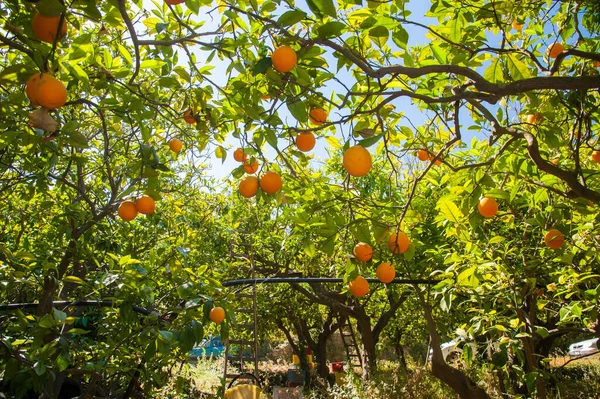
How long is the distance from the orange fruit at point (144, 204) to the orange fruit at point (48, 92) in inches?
29.3

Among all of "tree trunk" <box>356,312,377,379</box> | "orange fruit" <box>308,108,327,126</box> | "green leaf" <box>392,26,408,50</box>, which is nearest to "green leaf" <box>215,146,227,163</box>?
"orange fruit" <box>308,108,327,126</box>

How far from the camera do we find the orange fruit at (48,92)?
1.07 meters

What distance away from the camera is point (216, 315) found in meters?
1.83

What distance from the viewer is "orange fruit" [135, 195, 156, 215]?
1784 millimetres

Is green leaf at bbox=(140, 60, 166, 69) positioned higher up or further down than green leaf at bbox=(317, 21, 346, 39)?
higher up

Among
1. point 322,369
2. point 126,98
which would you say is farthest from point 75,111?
point 322,369

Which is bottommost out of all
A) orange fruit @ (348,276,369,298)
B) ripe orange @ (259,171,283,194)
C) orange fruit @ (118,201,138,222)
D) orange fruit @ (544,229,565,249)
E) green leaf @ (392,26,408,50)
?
orange fruit @ (348,276,369,298)

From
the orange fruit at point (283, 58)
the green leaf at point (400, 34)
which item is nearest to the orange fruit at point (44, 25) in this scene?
the orange fruit at point (283, 58)

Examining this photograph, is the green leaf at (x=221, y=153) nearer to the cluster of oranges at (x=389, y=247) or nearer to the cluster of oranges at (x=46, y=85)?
the cluster of oranges at (x=389, y=247)

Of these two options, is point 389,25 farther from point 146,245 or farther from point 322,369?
point 322,369

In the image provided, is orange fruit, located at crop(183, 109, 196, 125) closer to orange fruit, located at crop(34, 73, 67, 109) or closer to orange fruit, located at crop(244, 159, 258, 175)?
orange fruit, located at crop(244, 159, 258, 175)

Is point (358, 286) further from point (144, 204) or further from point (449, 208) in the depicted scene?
point (144, 204)

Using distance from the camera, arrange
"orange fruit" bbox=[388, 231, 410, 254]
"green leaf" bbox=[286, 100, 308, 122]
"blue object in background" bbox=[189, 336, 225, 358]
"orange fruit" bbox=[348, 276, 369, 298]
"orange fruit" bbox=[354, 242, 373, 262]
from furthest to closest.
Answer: "blue object in background" bbox=[189, 336, 225, 358] < "orange fruit" bbox=[348, 276, 369, 298] < "orange fruit" bbox=[354, 242, 373, 262] < "orange fruit" bbox=[388, 231, 410, 254] < "green leaf" bbox=[286, 100, 308, 122]

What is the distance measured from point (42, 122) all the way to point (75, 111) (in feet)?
8.34
